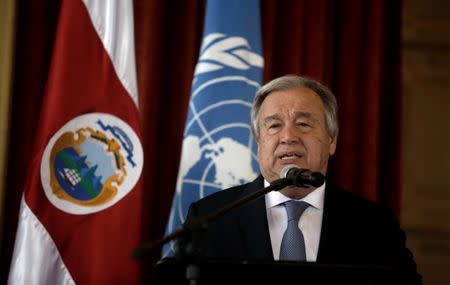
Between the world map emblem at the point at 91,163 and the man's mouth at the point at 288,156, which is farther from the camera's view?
the world map emblem at the point at 91,163

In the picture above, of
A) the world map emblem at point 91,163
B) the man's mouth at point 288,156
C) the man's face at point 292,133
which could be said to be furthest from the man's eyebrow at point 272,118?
the world map emblem at point 91,163

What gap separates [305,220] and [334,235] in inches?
5.4

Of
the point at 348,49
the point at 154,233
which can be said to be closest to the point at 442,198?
the point at 348,49

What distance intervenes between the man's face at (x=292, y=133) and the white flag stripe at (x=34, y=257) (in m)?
1.08

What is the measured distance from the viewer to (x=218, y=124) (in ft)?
10.6

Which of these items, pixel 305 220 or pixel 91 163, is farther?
pixel 91 163

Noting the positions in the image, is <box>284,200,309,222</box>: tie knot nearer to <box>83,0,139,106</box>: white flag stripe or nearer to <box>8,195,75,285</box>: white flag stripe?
<box>83,0,139,106</box>: white flag stripe

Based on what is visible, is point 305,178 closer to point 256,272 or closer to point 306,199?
point 256,272

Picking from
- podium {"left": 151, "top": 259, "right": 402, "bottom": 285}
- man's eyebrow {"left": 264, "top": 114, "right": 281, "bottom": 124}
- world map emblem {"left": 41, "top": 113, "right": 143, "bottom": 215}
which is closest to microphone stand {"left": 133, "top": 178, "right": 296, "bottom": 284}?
podium {"left": 151, "top": 259, "right": 402, "bottom": 285}

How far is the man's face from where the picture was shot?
258cm

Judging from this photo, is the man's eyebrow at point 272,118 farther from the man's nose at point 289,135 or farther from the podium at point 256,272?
the podium at point 256,272

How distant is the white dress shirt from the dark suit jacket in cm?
4

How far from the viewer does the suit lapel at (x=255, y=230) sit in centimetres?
239

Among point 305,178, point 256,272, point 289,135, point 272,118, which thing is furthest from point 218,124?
point 256,272
